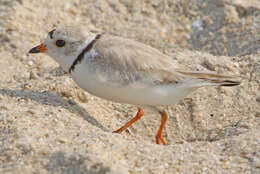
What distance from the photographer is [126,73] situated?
3748 mm

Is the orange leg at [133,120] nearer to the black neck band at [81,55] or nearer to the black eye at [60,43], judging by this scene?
the black neck band at [81,55]

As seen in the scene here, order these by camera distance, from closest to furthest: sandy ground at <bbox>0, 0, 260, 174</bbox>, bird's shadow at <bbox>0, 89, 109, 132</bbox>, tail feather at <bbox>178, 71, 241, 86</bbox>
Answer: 1. sandy ground at <bbox>0, 0, 260, 174</bbox>
2. tail feather at <bbox>178, 71, 241, 86</bbox>
3. bird's shadow at <bbox>0, 89, 109, 132</bbox>

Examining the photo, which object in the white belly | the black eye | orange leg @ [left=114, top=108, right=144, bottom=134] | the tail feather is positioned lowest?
orange leg @ [left=114, top=108, right=144, bottom=134]

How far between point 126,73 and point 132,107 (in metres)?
0.98

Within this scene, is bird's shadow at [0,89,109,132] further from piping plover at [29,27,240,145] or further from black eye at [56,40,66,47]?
black eye at [56,40,66,47]

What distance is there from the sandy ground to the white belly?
1.03 ft

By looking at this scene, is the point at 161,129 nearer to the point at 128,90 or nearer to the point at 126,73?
the point at 128,90

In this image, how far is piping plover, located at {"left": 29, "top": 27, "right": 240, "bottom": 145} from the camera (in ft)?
12.3

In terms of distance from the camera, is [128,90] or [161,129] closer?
[128,90]

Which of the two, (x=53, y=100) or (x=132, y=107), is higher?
(x=53, y=100)

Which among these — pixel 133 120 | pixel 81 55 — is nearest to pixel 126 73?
pixel 81 55

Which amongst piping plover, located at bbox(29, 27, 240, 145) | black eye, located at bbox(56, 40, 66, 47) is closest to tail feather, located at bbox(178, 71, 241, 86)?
piping plover, located at bbox(29, 27, 240, 145)

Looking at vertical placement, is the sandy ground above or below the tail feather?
below

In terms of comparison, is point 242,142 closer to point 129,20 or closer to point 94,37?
point 94,37
